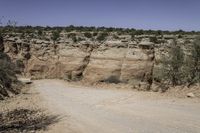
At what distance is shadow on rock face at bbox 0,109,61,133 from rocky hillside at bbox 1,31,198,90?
13.0 m

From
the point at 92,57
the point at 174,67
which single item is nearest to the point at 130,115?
the point at 174,67

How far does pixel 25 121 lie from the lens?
16.4 metres

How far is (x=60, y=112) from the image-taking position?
18.1 meters

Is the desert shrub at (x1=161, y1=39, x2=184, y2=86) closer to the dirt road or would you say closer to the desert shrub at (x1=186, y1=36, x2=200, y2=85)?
the desert shrub at (x1=186, y1=36, x2=200, y2=85)

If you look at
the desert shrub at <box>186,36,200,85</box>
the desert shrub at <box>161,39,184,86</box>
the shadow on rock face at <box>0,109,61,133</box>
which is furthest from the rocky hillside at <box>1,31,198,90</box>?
the shadow on rock face at <box>0,109,61,133</box>

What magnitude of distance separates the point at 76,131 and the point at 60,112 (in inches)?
185

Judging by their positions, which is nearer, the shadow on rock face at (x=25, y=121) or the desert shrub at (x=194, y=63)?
the shadow on rock face at (x=25, y=121)

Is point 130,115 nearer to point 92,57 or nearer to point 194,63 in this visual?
point 194,63

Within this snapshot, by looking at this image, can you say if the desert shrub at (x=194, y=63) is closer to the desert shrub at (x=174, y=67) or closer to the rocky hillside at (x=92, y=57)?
the desert shrub at (x=174, y=67)

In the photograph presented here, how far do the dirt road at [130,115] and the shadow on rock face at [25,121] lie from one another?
66cm

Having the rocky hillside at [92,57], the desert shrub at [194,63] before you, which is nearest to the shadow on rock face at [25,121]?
the desert shrub at [194,63]

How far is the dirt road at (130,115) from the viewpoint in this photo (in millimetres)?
13367

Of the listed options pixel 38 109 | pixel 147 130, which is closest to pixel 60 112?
pixel 38 109

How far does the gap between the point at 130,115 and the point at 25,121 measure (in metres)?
4.79
